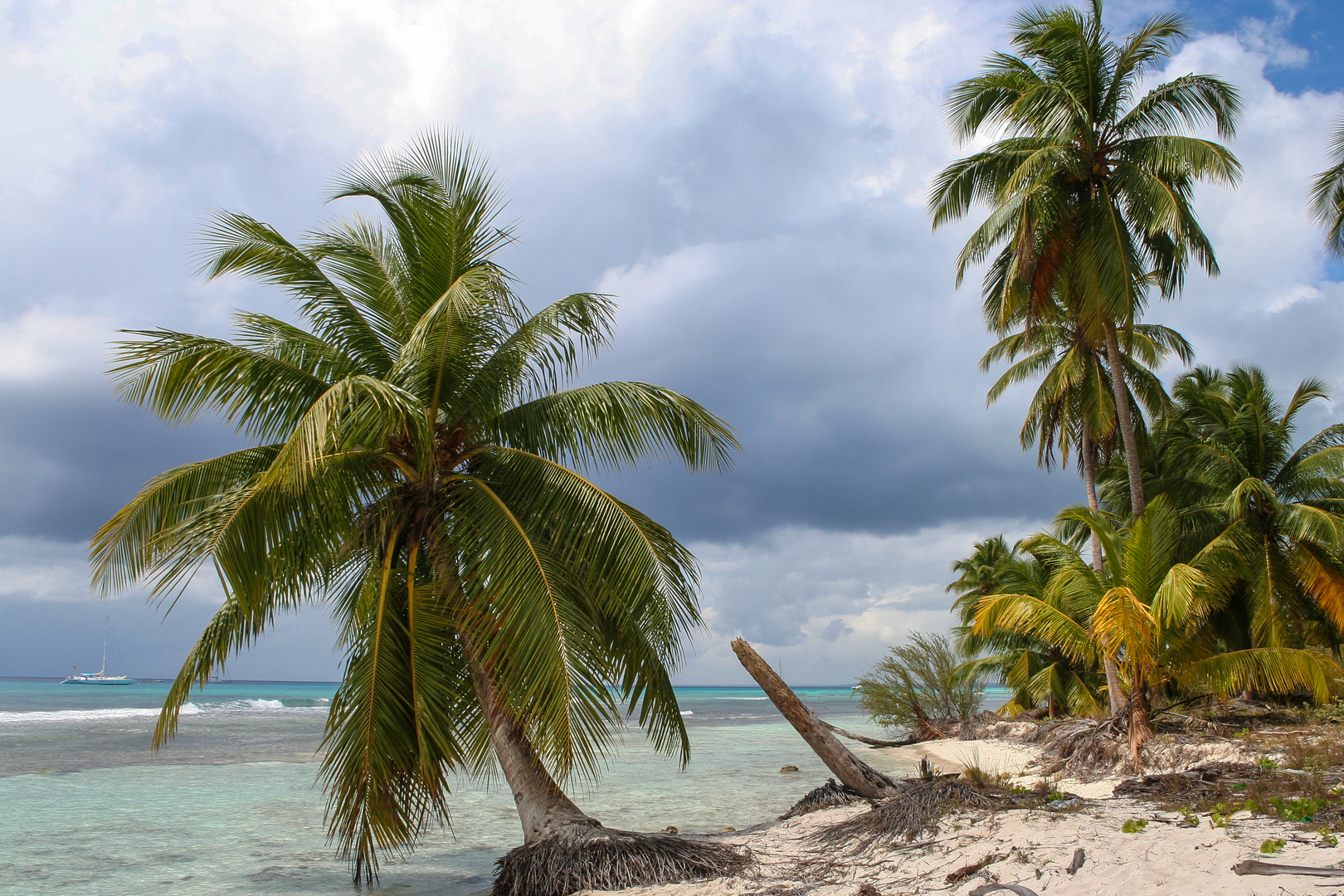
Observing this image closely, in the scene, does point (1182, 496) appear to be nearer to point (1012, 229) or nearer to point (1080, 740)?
point (1012, 229)

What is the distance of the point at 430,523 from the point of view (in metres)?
8.06

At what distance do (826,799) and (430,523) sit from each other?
602 centimetres

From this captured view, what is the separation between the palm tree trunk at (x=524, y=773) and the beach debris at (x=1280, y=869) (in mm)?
5200

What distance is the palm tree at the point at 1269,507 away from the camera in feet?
51.3

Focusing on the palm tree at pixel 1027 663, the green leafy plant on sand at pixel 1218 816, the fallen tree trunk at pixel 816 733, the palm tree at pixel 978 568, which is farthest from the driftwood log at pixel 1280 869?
the palm tree at pixel 978 568

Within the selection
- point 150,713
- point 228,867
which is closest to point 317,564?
point 228,867

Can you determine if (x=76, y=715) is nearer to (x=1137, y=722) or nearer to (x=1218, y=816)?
(x=1137, y=722)

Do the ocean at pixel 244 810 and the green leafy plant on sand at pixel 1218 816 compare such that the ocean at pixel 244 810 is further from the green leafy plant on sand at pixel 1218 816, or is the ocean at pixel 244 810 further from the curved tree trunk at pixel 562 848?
the green leafy plant on sand at pixel 1218 816

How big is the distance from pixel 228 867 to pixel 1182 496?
831 inches

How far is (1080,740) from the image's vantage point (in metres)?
12.4

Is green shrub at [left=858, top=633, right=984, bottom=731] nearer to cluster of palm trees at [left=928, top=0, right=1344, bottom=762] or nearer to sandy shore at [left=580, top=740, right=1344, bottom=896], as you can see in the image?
cluster of palm trees at [left=928, top=0, right=1344, bottom=762]

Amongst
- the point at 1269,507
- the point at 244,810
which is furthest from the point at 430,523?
the point at 1269,507

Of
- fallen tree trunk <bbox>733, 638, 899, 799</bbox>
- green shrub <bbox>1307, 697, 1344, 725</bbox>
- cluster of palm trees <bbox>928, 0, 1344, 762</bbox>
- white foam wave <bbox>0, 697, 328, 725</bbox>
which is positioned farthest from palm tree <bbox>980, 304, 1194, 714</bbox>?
white foam wave <bbox>0, 697, 328, 725</bbox>

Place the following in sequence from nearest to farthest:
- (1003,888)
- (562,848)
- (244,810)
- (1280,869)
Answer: (1280,869)
(1003,888)
(562,848)
(244,810)
